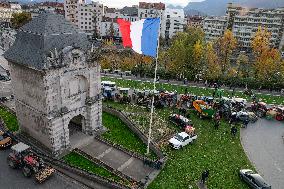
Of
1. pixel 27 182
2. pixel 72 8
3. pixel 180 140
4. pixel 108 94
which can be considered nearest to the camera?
pixel 27 182

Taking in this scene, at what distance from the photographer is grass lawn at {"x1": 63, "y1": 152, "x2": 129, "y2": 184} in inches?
1344

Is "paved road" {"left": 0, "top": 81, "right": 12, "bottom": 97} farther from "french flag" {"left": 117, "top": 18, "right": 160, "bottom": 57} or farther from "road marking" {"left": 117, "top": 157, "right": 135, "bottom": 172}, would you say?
"french flag" {"left": 117, "top": 18, "right": 160, "bottom": 57}

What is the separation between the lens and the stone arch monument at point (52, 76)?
34.2 metres

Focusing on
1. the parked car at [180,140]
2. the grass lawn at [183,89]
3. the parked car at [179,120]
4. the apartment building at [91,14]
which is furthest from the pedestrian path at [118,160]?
the apartment building at [91,14]

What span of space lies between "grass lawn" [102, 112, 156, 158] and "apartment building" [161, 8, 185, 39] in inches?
3845

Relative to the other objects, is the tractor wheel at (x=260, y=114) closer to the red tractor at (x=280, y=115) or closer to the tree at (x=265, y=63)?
the red tractor at (x=280, y=115)

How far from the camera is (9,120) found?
45.8 metres

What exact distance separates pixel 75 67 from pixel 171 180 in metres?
17.8

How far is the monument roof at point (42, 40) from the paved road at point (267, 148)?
26859mm

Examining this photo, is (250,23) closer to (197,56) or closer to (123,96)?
(197,56)

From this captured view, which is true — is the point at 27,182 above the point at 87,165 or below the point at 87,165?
below

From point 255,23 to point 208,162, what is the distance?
9879 centimetres

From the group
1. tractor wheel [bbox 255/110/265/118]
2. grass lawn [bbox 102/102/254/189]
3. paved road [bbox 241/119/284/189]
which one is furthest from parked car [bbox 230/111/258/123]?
grass lawn [bbox 102/102/254/189]

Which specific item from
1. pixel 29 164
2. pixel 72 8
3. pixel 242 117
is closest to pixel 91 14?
pixel 72 8
